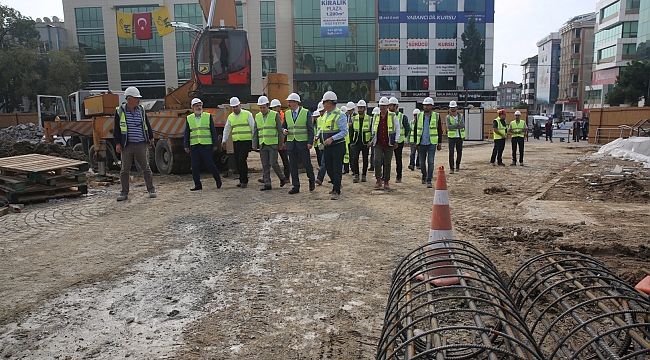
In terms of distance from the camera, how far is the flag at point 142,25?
46.8 meters

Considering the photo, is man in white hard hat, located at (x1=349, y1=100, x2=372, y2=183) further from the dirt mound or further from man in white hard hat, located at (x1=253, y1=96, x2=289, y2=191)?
the dirt mound

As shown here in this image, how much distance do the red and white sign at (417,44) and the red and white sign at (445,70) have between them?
8.66 feet

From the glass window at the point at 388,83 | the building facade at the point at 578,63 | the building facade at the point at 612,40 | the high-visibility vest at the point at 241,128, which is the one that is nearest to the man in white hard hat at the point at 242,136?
the high-visibility vest at the point at 241,128

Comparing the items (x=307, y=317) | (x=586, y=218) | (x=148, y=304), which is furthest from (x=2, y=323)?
(x=586, y=218)

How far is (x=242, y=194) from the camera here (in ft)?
30.3

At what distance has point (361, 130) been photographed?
10.4 meters

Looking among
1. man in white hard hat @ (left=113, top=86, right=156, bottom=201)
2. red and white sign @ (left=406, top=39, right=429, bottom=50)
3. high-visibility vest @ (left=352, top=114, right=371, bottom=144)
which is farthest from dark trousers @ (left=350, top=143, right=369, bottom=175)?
red and white sign @ (left=406, top=39, right=429, bottom=50)

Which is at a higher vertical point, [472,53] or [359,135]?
[472,53]

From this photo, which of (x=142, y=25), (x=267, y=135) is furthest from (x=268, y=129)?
(x=142, y=25)

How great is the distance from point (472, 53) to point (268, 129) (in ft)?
154

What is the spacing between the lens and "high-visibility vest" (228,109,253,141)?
33.0 ft

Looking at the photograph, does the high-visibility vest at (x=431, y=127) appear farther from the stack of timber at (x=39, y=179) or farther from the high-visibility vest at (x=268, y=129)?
the stack of timber at (x=39, y=179)

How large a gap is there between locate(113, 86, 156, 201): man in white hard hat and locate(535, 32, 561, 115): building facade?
340 feet

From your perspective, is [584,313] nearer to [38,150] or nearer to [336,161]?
[336,161]
